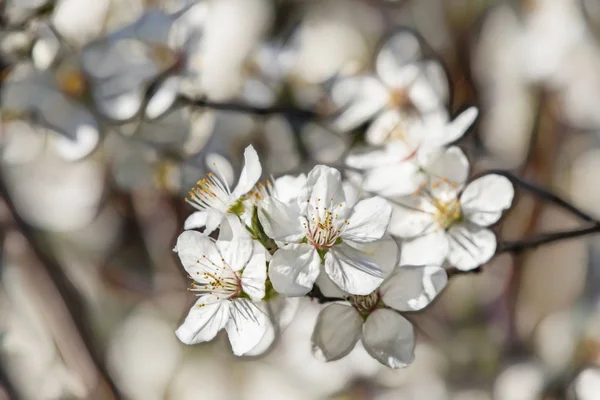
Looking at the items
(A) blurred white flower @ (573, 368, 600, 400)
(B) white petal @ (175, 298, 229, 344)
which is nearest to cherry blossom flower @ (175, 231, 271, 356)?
(B) white petal @ (175, 298, 229, 344)

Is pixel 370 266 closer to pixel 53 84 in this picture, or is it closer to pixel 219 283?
pixel 219 283

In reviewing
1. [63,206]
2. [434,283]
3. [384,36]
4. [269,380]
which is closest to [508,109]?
[384,36]

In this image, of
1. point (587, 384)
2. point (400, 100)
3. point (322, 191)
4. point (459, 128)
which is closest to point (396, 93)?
point (400, 100)

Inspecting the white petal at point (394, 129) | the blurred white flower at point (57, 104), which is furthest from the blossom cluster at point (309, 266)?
the blurred white flower at point (57, 104)

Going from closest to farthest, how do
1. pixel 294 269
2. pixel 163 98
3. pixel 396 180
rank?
pixel 294 269, pixel 396 180, pixel 163 98

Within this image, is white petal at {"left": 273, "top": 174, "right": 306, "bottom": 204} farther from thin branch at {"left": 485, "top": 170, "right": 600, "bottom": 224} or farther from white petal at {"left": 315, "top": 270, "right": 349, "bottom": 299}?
thin branch at {"left": 485, "top": 170, "right": 600, "bottom": 224}

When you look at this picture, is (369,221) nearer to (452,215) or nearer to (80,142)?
(452,215)

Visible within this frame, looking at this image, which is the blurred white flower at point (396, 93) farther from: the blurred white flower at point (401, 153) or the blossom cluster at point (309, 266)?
the blossom cluster at point (309, 266)
